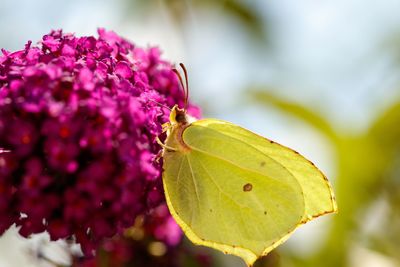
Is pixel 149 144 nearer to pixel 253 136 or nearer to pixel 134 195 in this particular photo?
pixel 134 195

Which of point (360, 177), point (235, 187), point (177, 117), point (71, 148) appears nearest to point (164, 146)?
point (177, 117)

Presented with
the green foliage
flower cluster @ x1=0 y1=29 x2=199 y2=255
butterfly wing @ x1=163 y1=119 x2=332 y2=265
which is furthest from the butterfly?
the green foliage

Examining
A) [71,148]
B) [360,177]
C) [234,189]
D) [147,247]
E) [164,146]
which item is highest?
[71,148]

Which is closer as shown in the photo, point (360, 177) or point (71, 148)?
point (71, 148)

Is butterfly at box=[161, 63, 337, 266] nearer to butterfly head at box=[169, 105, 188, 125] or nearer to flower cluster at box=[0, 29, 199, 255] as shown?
butterfly head at box=[169, 105, 188, 125]

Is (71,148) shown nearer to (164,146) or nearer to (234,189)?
(164,146)

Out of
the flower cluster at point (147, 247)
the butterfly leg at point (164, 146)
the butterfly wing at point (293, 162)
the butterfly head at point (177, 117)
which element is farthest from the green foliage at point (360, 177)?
the butterfly leg at point (164, 146)

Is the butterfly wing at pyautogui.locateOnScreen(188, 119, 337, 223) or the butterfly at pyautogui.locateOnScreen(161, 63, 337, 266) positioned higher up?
the butterfly wing at pyautogui.locateOnScreen(188, 119, 337, 223)

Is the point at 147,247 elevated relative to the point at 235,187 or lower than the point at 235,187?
lower
